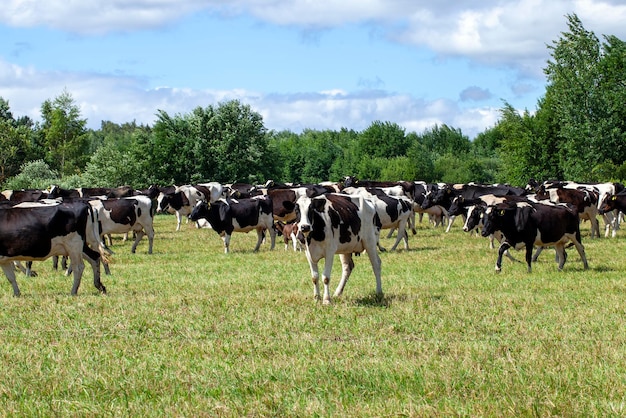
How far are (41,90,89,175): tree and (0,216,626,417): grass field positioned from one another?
87263mm

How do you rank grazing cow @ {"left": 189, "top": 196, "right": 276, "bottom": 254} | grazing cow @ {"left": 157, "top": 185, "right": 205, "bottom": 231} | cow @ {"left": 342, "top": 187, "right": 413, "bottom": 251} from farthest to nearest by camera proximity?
grazing cow @ {"left": 157, "top": 185, "right": 205, "bottom": 231}, grazing cow @ {"left": 189, "top": 196, "right": 276, "bottom": 254}, cow @ {"left": 342, "top": 187, "right": 413, "bottom": 251}

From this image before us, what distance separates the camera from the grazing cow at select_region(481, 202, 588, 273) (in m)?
19.1

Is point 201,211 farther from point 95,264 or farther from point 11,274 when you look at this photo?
point 11,274

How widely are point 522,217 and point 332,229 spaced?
267 inches

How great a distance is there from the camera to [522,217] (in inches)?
756

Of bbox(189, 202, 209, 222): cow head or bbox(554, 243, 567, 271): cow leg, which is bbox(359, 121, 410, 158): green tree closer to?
bbox(189, 202, 209, 222): cow head

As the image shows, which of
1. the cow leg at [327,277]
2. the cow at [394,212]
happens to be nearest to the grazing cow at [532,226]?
the cow at [394,212]

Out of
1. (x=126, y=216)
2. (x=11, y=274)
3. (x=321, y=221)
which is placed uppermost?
(x=321, y=221)

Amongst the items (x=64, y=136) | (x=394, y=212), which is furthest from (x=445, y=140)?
(x=394, y=212)

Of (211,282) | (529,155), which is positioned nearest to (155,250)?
(211,282)

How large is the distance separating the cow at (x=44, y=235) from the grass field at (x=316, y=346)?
67cm

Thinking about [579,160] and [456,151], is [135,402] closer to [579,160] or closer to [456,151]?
[579,160]

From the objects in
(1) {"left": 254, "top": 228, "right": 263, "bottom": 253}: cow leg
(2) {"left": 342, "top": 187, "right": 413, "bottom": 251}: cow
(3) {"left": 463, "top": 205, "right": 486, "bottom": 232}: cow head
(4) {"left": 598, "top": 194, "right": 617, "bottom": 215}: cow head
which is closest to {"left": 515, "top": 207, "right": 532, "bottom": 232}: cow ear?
(3) {"left": 463, "top": 205, "right": 486, "bottom": 232}: cow head

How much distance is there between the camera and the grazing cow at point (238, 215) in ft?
87.8
